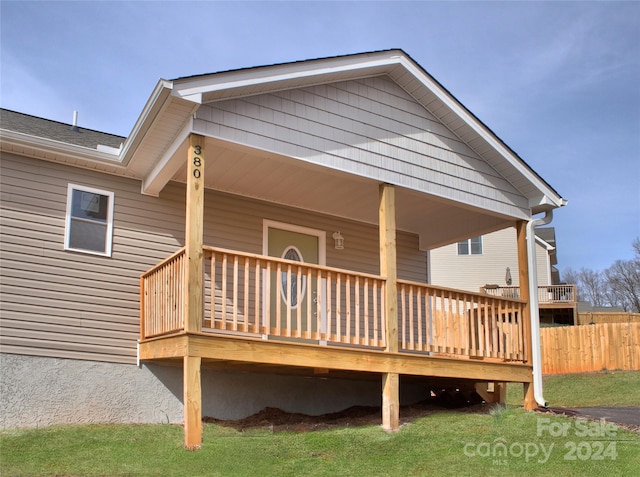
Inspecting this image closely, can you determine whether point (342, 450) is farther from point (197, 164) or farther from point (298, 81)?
point (298, 81)

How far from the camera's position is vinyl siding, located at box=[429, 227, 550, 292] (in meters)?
34.5

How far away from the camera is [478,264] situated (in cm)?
3478

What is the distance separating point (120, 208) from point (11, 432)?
340 centimetres

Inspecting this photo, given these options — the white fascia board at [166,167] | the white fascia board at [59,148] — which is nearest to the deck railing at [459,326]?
the white fascia board at [166,167]

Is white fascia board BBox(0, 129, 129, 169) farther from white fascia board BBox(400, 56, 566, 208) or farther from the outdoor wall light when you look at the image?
white fascia board BBox(400, 56, 566, 208)

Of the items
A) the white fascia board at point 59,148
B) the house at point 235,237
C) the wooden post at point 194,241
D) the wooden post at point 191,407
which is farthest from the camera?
the white fascia board at point 59,148

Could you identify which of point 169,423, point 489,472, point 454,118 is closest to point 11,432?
point 169,423

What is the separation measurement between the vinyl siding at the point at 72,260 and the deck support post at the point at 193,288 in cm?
238

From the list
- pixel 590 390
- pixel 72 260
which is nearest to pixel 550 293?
pixel 590 390

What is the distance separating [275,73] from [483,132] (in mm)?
3751

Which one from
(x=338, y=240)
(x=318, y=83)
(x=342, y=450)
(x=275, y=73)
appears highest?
(x=318, y=83)

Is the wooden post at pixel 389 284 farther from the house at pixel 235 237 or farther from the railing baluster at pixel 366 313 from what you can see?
the railing baluster at pixel 366 313

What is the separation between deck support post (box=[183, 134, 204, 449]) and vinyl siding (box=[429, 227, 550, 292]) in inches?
1057

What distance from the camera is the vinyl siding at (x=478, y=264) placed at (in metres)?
34.5
